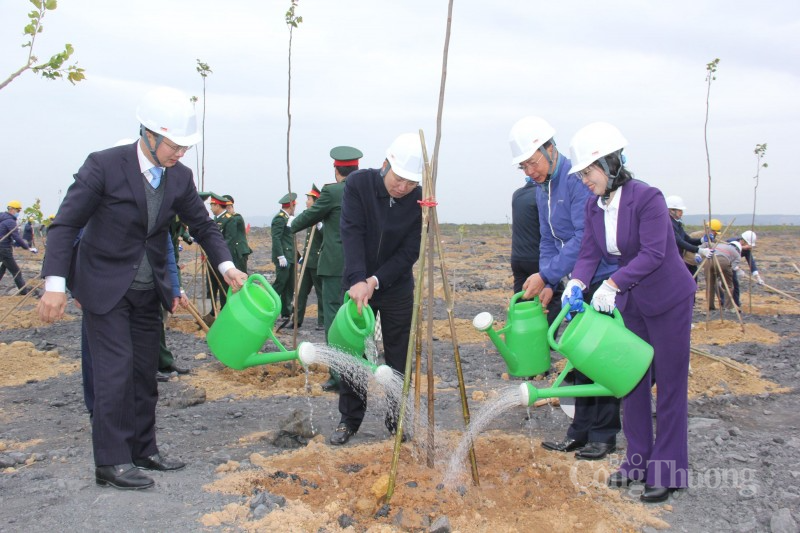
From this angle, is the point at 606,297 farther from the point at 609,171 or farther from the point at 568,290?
the point at 609,171

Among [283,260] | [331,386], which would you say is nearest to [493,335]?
[331,386]

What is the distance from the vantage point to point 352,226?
3721 mm

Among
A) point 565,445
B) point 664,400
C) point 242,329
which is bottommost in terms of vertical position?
point 565,445

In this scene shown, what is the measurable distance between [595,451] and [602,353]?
1140mm

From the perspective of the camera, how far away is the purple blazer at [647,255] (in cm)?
296

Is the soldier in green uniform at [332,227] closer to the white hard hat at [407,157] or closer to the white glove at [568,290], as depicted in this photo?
the white hard hat at [407,157]

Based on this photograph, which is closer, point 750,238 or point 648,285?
point 648,285

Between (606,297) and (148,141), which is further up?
(148,141)

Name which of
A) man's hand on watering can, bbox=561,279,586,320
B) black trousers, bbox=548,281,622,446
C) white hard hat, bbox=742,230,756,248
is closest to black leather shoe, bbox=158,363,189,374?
black trousers, bbox=548,281,622,446

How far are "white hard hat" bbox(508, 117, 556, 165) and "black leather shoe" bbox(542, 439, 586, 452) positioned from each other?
1.64 metres

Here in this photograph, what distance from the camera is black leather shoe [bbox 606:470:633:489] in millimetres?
3316

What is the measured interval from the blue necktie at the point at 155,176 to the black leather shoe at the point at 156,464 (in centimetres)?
139

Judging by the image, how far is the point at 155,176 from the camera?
3.31m

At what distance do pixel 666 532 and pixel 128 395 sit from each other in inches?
98.3
